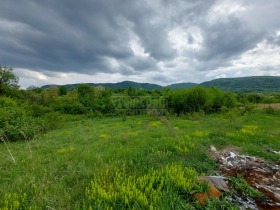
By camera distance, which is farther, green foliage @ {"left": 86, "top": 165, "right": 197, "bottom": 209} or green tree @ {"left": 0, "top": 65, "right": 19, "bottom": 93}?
green tree @ {"left": 0, "top": 65, "right": 19, "bottom": 93}

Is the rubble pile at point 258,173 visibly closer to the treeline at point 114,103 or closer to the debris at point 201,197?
the debris at point 201,197

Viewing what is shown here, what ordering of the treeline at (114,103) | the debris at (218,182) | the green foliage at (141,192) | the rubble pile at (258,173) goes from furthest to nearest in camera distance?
1. the treeline at (114,103)
2. the debris at (218,182)
3. the rubble pile at (258,173)
4. the green foliage at (141,192)

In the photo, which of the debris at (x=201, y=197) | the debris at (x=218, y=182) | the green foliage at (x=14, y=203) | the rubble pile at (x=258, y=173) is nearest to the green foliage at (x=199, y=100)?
the rubble pile at (x=258, y=173)

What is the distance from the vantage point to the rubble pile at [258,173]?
3.22 metres

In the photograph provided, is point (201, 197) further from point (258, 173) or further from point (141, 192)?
point (258, 173)

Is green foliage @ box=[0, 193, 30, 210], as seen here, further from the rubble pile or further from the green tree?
the green tree

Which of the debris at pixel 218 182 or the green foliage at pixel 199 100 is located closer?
the debris at pixel 218 182

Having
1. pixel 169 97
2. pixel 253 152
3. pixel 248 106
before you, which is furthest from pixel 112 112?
pixel 253 152

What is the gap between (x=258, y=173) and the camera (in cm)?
429

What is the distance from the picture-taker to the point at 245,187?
11.8 feet

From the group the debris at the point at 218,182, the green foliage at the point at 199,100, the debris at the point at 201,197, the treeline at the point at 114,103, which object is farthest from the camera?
the green foliage at the point at 199,100

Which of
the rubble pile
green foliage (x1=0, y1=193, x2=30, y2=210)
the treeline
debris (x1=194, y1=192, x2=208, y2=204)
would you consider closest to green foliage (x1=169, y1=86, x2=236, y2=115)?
the treeline

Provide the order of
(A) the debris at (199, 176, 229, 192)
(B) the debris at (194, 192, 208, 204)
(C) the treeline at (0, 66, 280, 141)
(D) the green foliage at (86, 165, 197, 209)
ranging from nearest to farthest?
(D) the green foliage at (86, 165, 197, 209) → (B) the debris at (194, 192, 208, 204) → (A) the debris at (199, 176, 229, 192) → (C) the treeline at (0, 66, 280, 141)

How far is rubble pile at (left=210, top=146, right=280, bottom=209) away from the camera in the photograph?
322 cm
